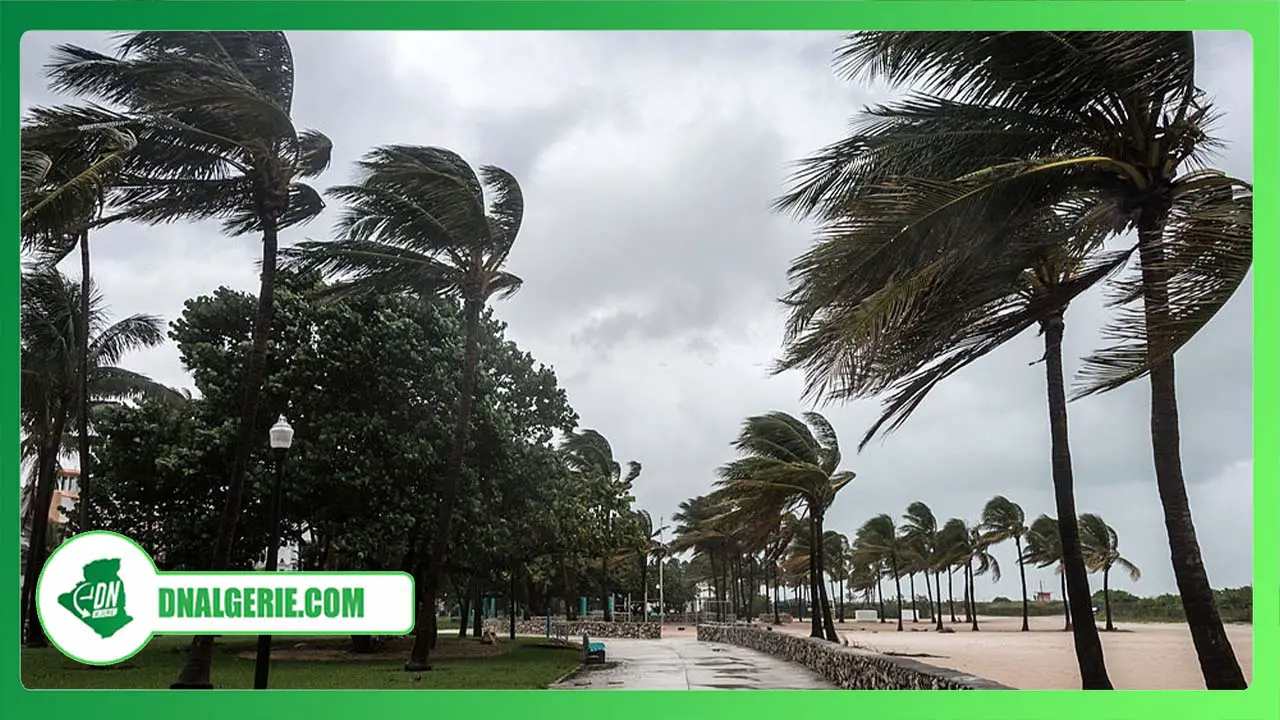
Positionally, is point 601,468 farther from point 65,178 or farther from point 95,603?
point 65,178

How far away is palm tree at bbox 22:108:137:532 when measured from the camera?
803 cm

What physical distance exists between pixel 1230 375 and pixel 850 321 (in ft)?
9.00

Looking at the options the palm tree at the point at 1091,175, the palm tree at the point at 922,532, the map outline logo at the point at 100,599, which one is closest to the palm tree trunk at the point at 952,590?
the palm tree at the point at 922,532

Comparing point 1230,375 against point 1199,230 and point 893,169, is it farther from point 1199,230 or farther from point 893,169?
point 893,169

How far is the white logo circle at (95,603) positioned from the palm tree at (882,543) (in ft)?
19.5

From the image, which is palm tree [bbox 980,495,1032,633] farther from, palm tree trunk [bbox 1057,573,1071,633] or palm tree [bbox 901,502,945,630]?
palm tree [bbox 901,502,945,630]

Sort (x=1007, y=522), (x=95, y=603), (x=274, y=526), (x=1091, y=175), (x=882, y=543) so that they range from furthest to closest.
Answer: (x=882, y=543) → (x=274, y=526) → (x=1007, y=522) → (x=95, y=603) → (x=1091, y=175)

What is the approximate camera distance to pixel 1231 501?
24.6ft

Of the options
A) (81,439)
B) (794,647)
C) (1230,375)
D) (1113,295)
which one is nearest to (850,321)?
(1113,295)

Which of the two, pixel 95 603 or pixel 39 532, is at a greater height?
pixel 39 532

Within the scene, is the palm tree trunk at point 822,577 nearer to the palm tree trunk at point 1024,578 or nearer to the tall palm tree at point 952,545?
the tall palm tree at point 952,545

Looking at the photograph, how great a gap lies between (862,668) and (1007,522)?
4.06 meters

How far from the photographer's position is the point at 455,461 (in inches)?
417
